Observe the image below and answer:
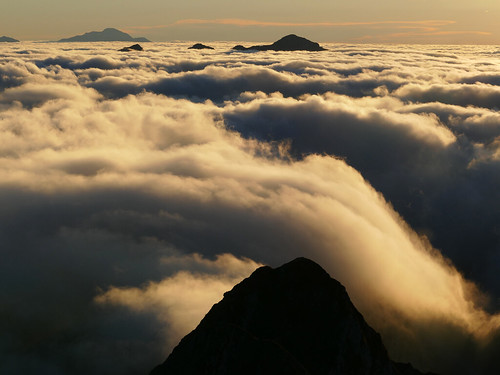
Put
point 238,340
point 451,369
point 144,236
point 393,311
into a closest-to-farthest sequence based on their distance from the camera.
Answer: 1. point 238,340
2. point 451,369
3. point 393,311
4. point 144,236

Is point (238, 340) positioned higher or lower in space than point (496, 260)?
higher

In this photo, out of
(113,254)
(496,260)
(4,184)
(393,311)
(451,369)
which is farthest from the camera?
(4,184)

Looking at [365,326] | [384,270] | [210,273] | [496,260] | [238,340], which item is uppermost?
[238,340]

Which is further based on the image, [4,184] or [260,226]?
[4,184]

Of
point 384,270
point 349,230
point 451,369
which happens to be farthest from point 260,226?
point 451,369

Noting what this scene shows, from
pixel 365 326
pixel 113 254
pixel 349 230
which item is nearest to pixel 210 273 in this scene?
pixel 113 254

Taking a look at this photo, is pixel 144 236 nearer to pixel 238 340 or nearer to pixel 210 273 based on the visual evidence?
pixel 210 273

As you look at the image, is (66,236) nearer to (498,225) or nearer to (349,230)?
(349,230)
